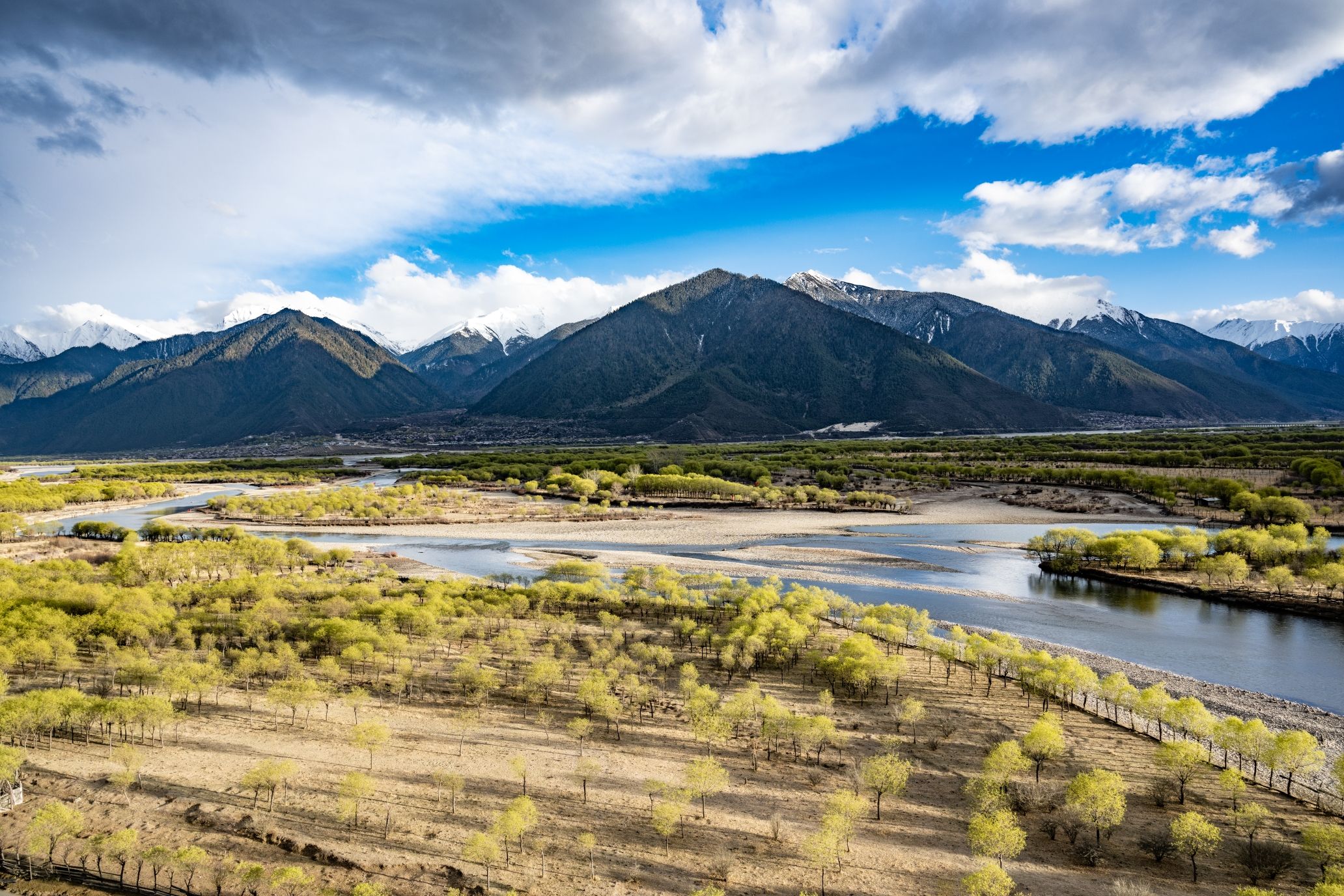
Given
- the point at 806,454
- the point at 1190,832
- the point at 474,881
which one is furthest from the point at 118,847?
the point at 806,454

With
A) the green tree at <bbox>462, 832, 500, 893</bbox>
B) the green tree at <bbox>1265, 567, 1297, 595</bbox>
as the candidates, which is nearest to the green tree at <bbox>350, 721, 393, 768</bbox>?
the green tree at <bbox>462, 832, 500, 893</bbox>

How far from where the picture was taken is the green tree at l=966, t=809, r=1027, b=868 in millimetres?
23203

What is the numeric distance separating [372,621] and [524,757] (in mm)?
21882

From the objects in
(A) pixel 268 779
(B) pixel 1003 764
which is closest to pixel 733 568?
A: (B) pixel 1003 764

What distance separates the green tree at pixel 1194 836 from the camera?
2320 cm

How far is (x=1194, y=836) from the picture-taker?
916 inches

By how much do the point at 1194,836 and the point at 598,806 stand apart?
20138mm

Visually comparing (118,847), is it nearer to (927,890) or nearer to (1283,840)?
(927,890)

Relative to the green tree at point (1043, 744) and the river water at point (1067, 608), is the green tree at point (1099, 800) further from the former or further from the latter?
the river water at point (1067, 608)

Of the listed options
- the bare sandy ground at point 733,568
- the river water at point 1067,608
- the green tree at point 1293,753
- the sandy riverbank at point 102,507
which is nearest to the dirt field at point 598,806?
the green tree at point 1293,753

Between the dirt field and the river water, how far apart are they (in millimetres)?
18921

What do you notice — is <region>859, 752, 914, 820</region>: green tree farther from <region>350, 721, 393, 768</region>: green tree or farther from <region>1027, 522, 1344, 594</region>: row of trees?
<region>1027, 522, 1344, 594</region>: row of trees

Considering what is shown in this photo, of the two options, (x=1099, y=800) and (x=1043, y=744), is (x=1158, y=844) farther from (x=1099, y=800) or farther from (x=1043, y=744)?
(x=1043, y=744)

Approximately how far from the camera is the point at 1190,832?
23.2m
